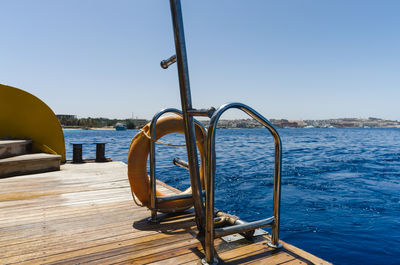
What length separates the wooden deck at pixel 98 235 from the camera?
183 centimetres

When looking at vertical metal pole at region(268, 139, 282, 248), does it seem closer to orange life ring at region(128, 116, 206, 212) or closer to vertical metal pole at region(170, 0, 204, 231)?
vertical metal pole at region(170, 0, 204, 231)

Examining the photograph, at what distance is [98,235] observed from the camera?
7.33ft

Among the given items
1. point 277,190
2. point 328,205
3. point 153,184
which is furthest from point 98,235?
point 328,205

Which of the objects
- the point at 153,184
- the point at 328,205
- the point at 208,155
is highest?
the point at 208,155

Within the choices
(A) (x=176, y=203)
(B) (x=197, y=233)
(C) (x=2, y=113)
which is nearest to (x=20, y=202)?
(A) (x=176, y=203)

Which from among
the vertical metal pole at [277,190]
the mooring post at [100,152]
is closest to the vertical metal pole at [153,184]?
the vertical metal pole at [277,190]

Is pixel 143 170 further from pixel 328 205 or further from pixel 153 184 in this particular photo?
pixel 328 205

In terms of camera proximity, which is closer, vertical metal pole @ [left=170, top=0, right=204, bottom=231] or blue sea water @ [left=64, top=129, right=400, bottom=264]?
vertical metal pole @ [left=170, top=0, right=204, bottom=231]

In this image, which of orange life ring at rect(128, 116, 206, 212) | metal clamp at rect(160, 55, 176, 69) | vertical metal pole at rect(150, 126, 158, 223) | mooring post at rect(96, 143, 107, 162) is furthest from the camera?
mooring post at rect(96, 143, 107, 162)

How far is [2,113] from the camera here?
18.6 feet

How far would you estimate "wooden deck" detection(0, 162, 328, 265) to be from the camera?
1.83 meters

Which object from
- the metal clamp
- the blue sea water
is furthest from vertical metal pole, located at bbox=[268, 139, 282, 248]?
the blue sea water

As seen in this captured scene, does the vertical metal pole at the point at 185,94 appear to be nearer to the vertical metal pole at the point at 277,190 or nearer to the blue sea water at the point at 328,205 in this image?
the vertical metal pole at the point at 277,190

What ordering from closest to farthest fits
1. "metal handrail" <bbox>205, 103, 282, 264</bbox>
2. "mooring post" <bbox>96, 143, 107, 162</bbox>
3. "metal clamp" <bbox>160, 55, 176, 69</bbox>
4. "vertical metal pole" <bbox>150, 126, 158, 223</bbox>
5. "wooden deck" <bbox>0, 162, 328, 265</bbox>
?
"metal handrail" <bbox>205, 103, 282, 264</bbox>, "wooden deck" <bbox>0, 162, 328, 265</bbox>, "metal clamp" <bbox>160, 55, 176, 69</bbox>, "vertical metal pole" <bbox>150, 126, 158, 223</bbox>, "mooring post" <bbox>96, 143, 107, 162</bbox>
